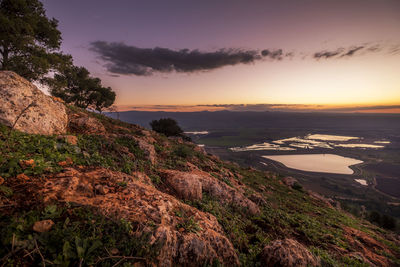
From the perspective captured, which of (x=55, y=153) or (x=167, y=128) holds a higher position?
(x=55, y=153)

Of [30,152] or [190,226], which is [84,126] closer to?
[30,152]

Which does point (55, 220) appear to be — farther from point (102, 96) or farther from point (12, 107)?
point (102, 96)

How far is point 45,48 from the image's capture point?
1602cm

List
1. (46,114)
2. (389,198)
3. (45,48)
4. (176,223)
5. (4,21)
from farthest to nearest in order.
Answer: (389,198)
(45,48)
(4,21)
(46,114)
(176,223)

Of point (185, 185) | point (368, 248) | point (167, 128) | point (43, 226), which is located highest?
point (43, 226)

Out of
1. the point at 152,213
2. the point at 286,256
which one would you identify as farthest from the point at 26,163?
the point at 286,256

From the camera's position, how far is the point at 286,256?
461 cm

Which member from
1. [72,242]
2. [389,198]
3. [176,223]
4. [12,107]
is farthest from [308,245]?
[389,198]

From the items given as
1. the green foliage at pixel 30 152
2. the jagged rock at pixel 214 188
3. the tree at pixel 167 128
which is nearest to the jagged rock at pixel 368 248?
the jagged rock at pixel 214 188

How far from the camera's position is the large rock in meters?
7.29

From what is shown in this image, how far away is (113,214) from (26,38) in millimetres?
19598

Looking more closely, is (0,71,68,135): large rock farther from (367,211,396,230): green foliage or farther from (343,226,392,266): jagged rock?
(367,211,396,230): green foliage

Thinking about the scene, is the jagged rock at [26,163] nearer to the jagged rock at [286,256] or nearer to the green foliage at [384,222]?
the jagged rock at [286,256]

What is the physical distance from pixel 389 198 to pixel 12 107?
111 meters
